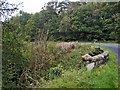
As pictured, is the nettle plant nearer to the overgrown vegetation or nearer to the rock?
the overgrown vegetation

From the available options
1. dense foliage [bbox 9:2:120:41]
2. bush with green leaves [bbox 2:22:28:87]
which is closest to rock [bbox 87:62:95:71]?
dense foliage [bbox 9:2:120:41]

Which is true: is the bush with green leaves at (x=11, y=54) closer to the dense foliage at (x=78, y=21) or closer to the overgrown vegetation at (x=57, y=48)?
the overgrown vegetation at (x=57, y=48)

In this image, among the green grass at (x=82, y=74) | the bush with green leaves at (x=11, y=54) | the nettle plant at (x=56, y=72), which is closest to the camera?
the bush with green leaves at (x=11, y=54)

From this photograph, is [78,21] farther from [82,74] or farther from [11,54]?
[11,54]

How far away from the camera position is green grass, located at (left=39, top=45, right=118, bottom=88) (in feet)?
10.4

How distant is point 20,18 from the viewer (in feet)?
10.8

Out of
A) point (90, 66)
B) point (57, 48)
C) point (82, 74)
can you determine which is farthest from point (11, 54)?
point (90, 66)

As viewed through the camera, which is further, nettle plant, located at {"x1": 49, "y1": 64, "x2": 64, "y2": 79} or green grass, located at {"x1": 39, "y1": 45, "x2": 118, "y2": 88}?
nettle plant, located at {"x1": 49, "y1": 64, "x2": 64, "y2": 79}

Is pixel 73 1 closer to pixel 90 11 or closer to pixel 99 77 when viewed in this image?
pixel 90 11

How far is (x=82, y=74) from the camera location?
3.38 meters

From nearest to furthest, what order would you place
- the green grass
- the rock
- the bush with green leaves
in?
the bush with green leaves < the green grass < the rock

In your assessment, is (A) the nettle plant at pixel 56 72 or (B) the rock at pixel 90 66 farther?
(B) the rock at pixel 90 66

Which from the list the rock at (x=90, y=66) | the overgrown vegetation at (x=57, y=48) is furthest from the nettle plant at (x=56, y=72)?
the rock at (x=90, y=66)

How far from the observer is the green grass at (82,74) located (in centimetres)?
317
